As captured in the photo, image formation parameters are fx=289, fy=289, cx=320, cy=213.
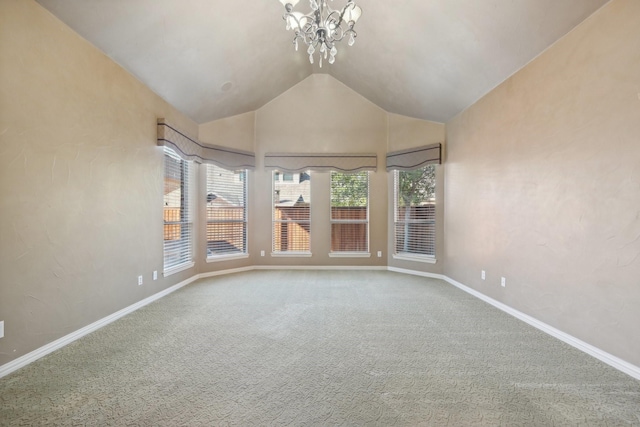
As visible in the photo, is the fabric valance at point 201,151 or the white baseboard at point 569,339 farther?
the fabric valance at point 201,151

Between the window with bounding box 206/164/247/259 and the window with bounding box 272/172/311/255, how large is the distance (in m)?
0.63

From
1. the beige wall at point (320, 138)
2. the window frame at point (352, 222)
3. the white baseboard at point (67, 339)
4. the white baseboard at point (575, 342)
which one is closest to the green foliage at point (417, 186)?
the beige wall at point (320, 138)

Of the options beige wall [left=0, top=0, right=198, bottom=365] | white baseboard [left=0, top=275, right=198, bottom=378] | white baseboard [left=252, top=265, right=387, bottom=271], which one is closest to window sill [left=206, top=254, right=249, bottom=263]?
white baseboard [left=252, top=265, right=387, bottom=271]

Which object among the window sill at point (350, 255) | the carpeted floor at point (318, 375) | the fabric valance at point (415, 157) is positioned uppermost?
the fabric valance at point (415, 157)

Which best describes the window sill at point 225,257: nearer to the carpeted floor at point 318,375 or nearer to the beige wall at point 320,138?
the beige wall at point 320,138

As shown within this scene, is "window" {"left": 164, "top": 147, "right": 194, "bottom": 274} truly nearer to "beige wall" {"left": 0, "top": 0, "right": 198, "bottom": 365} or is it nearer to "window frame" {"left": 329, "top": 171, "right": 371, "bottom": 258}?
"beige wall" {"left": 0, "top": 0, "right": 198, "bottom": 365}

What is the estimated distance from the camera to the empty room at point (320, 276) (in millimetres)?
1923

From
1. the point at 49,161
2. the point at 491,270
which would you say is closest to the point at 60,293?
the point at 49,161

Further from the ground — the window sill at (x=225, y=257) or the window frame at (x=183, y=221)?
the window frame at (x=183, y=221)

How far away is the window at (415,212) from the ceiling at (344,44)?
1091mm

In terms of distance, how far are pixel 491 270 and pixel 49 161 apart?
15.8 ft

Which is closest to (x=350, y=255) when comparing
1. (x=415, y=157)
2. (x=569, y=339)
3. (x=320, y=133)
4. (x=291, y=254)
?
(x=291, y=254)

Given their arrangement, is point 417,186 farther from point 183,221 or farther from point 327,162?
point 183,221

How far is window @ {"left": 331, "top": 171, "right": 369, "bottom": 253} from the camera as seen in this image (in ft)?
19.3
